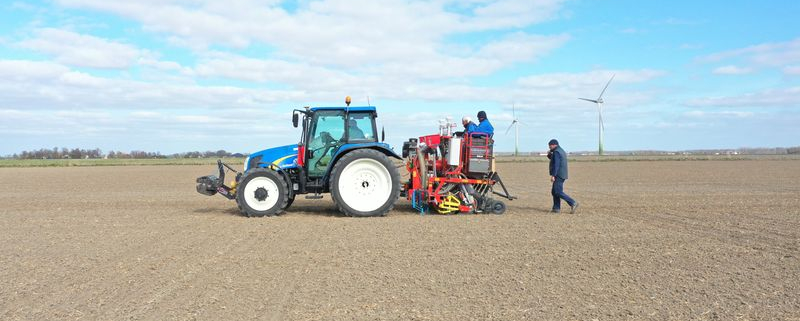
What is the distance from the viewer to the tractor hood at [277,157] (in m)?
12.1

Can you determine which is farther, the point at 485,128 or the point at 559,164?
the point at 559,164

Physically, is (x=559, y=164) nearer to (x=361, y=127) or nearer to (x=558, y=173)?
(x=558, y=173)

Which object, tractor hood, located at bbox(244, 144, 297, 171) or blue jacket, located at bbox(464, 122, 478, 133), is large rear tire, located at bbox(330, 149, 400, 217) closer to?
tractor hood, located at bbox(244, 144, 297, 171)

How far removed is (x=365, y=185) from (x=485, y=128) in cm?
264

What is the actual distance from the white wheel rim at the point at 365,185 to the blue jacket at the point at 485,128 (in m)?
2.08

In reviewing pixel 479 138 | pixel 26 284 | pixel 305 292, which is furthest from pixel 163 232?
pixel 479 138

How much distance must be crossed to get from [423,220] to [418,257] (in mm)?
3722

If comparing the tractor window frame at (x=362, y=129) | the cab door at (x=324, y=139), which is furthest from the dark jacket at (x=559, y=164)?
the cab door at (x=324, y=139)

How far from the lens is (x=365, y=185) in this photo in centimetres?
1189

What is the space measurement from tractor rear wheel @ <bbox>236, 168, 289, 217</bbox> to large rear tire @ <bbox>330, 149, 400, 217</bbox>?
106cm

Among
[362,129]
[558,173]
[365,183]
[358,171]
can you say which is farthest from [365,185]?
[558,173]

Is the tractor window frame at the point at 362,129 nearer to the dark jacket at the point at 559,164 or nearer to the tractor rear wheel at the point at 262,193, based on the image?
the tractor rear wheel at the point at 262,193

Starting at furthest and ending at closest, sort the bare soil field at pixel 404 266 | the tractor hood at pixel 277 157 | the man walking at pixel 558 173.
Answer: the man walking at pixel 558 173
the tractor hood at pixel 277 157
the bare soil field at pixel 404 266

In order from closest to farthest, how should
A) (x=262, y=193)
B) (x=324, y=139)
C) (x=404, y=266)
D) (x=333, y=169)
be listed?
(x=404, y=266), (x=333, y=169), (x=262, y=193), (x=324, y=139)
